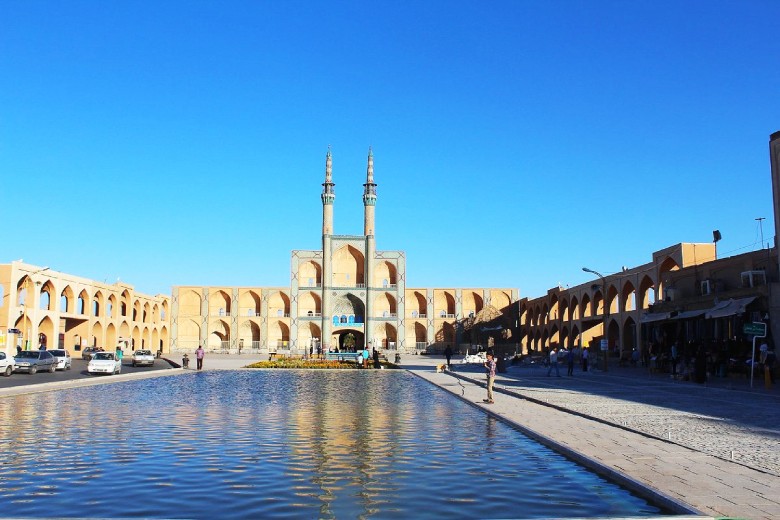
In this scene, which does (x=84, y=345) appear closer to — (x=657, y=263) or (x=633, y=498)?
(x=657, y=263)

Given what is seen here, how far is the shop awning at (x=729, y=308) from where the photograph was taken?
24.5m

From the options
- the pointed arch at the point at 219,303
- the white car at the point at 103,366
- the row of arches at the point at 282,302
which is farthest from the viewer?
the pointed arch at the point at 219,303

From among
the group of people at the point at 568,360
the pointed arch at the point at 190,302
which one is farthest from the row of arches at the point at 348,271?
the group of people at the point at 568,360

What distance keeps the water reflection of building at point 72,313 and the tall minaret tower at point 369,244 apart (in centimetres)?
2170

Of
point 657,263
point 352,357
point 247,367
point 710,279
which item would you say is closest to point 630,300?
point 657,263

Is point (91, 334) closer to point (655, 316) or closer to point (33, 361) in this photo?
point (33, 361)

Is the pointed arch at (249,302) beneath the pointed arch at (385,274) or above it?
beneath

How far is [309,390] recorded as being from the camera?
21.5m

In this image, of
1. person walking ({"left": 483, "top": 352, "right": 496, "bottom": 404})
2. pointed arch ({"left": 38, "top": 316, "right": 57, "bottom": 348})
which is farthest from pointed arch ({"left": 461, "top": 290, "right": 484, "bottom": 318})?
person walking ({"left": 483, "top": 352, "right": 496, "bottom": 404})

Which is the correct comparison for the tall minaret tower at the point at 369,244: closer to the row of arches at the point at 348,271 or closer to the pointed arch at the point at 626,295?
the row of arches at the point at 348,271

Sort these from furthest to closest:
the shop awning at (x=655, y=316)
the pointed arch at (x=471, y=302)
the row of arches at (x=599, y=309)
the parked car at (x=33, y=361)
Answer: the pointed arch at (x=471, y=302)
the row of arches at (x=599, y=309)
the shop awning at (x=655, y=316)
the parked car at (x=33, y=361)

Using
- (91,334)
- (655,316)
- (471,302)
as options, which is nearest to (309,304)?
(471,302)

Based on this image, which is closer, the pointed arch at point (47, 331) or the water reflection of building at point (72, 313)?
the water reflection of building at point (72, 313)

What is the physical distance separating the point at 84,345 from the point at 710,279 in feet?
157
